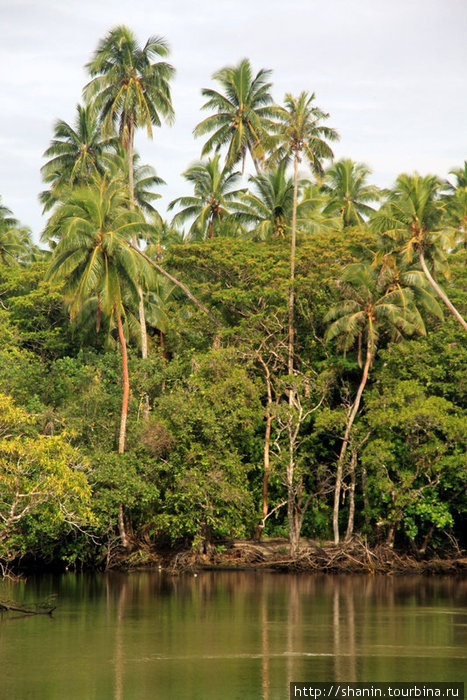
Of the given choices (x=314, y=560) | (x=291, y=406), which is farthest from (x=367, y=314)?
(x=314, y=560)

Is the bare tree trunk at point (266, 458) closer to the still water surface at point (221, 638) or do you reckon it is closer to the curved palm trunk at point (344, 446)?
the curved palm trunk at point (344, 446)

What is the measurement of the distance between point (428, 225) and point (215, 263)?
9.04 metres

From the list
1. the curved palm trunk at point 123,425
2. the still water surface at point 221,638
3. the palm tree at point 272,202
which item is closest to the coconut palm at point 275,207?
the palm tree at point 272,202

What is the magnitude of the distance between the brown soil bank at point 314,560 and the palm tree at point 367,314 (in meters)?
0.94

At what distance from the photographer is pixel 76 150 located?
4375 cm

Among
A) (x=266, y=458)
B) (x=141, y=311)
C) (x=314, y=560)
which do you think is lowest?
(x=314, y=560)

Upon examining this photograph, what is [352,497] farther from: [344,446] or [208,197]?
[208,197]

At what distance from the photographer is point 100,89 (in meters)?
39.8

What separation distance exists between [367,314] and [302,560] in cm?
941

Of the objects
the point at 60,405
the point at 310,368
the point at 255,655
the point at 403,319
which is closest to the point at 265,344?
the point at 310,368

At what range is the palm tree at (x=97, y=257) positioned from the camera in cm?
3127

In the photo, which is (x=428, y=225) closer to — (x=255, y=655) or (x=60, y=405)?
(x=60, y=405)

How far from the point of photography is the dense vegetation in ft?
103

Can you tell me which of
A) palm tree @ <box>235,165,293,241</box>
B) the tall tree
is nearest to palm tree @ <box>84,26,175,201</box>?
the tall tree
